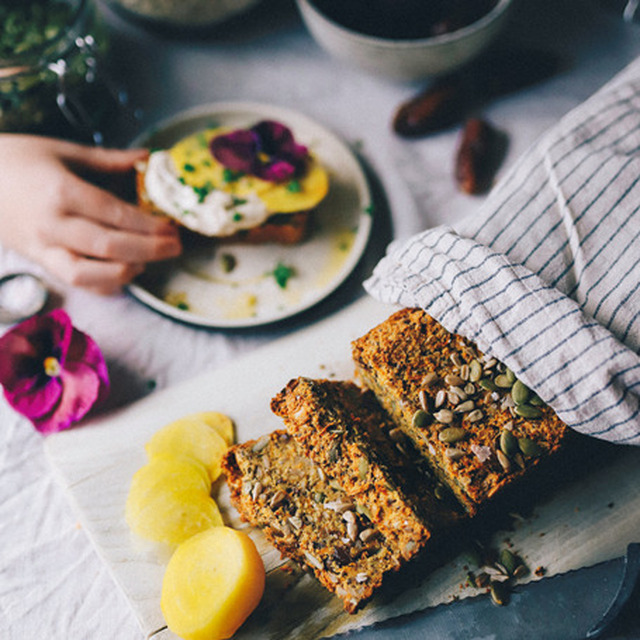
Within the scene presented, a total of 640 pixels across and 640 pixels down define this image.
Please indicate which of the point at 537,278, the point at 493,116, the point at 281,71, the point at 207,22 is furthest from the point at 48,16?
the point at 537,278

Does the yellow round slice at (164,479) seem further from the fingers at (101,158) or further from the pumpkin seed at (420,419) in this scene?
the fingers at (101,158)

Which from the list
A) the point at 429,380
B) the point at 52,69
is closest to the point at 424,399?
the point at 429,380

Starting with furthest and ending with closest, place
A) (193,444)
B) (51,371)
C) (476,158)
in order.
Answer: (476,158)
(51,371)
(193,444)

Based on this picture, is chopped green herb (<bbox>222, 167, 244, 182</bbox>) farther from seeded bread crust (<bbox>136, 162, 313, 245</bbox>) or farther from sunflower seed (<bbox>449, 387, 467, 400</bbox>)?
sunflower seed (<bbox>449, 387, 467, 400</bbox>)

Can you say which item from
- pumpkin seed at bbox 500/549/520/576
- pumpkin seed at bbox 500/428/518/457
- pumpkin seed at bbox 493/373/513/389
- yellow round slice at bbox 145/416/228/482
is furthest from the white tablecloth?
pumpkin seed at bbox 500/549/520/576

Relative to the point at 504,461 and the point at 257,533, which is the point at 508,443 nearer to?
the point at 504,461

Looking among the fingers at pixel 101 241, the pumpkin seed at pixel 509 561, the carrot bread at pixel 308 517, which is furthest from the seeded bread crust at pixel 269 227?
the pumpkin seed at pixel 509 561
